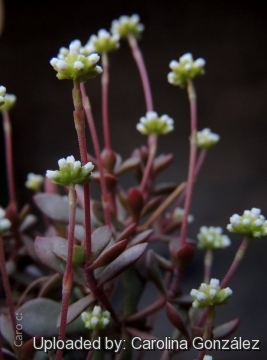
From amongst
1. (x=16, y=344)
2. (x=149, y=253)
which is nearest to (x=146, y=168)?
(x=149, y=253)

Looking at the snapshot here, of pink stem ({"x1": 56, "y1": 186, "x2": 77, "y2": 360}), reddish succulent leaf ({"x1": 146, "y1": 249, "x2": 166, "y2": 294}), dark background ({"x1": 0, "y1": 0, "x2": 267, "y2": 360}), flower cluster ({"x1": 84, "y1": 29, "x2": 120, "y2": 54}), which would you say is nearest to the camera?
pink stem ({"x1": 56, "y1": 186, "x2": 77, "y2": 360})

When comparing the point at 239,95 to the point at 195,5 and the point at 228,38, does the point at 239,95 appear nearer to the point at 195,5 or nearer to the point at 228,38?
the point at 228,38

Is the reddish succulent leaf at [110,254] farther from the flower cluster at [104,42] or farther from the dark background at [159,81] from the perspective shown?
the dark background at [159,81]

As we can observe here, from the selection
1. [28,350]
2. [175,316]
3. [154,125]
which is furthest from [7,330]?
[154,125]

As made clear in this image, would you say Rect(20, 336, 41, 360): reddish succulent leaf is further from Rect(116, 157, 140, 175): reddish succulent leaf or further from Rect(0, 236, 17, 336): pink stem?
Rect(116, 157, 140, 175): reddish succulent leaf

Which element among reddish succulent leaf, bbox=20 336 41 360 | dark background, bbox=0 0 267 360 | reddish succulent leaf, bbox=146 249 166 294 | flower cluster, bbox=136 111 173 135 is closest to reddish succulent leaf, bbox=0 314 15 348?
reddish succulent leaf, bbox=20 336 41 360

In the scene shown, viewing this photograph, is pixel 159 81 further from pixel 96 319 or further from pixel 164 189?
pixel 96 319

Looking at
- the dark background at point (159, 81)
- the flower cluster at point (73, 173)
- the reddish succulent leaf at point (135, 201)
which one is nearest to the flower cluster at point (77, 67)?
the flower cluster at point (73, 173)
